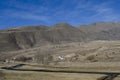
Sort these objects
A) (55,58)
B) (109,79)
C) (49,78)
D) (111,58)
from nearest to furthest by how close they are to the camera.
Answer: (109,79) → (49,78) → (111,58) → (55,58)

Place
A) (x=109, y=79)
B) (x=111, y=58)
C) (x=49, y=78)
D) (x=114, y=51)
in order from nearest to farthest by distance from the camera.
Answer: (x=109, y=79) → (x=49, y=78) → (x=111, y=58) → (x=114, y=51)

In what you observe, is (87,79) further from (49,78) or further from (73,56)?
(73,56)

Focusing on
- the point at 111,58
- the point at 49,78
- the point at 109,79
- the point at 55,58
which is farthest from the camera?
the point at 55,58

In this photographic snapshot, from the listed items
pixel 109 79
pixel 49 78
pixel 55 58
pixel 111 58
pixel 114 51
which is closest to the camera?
pixel 109 79

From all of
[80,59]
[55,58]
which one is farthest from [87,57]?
[55,58]

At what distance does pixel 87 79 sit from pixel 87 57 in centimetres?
7359

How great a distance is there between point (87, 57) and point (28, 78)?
2880 inches

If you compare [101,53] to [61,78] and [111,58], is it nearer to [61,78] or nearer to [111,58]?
[111,58]

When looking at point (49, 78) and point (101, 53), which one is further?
point (101, 53)

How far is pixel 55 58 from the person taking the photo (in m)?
154

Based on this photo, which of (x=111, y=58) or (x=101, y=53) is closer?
(x=111, y=58)

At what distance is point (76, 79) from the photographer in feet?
215

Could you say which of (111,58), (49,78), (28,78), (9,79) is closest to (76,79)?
(49,78)

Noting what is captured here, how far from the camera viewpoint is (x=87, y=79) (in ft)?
212
